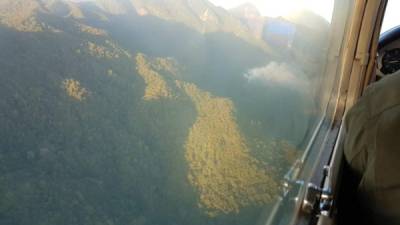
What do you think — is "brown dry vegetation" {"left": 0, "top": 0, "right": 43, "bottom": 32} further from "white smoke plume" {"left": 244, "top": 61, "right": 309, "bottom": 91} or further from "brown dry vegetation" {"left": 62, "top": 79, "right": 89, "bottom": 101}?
"white smoke plume" {"left": 244, "top": 61, "right": 309, "bottom": 91}

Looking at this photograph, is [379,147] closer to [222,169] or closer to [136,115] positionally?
[222,169]

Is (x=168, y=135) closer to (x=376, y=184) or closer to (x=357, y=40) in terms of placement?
(x=376, y=184)

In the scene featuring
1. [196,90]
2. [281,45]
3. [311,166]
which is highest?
[281,45]

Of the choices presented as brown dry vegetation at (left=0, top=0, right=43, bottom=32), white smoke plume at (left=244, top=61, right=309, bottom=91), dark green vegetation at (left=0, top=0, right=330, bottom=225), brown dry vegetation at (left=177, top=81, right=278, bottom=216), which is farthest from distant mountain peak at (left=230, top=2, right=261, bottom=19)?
brown dry vegetation at (left=0, top=0, right=43, bottom=32)

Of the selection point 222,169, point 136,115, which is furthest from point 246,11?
point 136,115

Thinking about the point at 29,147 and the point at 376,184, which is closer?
the point at 376,184

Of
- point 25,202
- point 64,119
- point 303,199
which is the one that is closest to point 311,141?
point 303,199
